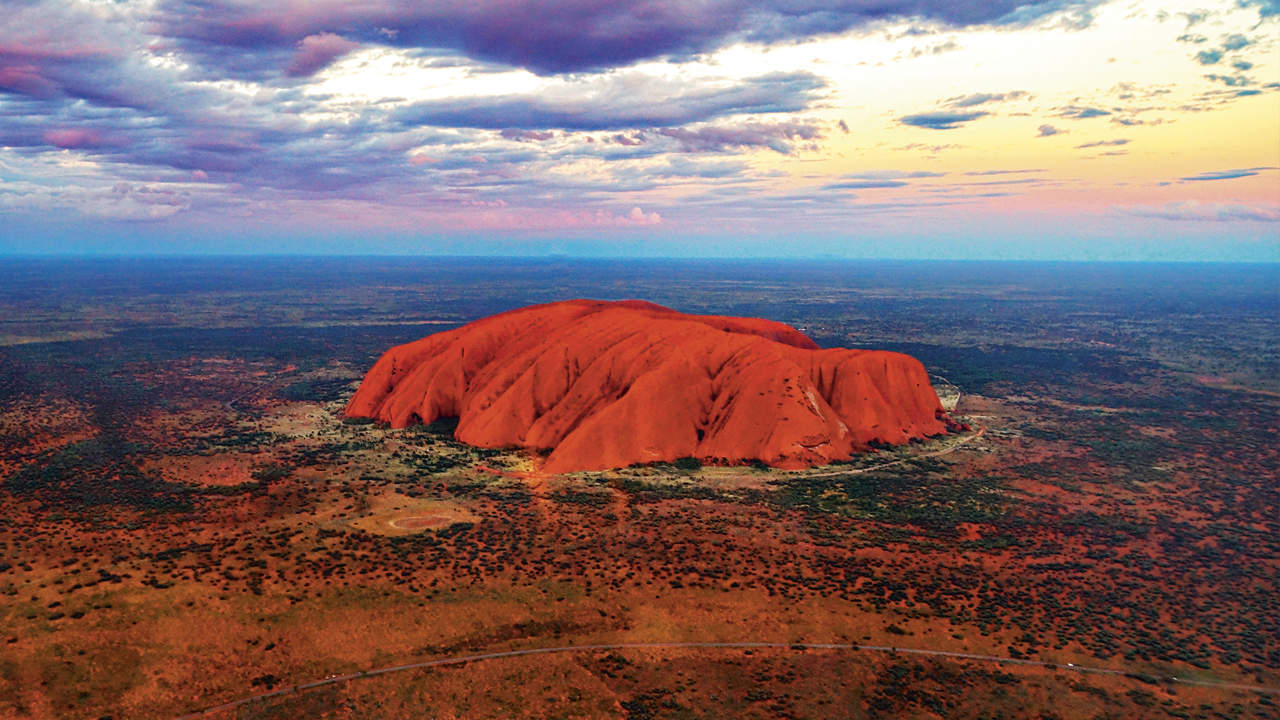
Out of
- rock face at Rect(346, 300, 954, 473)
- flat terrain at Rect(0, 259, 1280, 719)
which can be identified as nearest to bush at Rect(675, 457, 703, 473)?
rock face at Rect(346, 300, 954, 473)

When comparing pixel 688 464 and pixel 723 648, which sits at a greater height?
pixel 688 464

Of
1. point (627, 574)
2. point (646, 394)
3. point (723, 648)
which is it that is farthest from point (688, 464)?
point (723, 648)

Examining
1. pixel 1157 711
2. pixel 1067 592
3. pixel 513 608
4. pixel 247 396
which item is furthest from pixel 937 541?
pixel 247 396

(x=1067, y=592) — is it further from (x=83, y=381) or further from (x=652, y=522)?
(x=83, y=381)

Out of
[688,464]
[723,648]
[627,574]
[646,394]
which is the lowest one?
[723,648]

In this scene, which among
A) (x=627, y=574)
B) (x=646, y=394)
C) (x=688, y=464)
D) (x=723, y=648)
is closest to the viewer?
A: (x=723, y=648)

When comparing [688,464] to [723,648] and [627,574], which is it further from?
[723,648]

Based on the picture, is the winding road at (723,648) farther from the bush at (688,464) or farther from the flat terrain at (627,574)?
the bush at (688,464)
